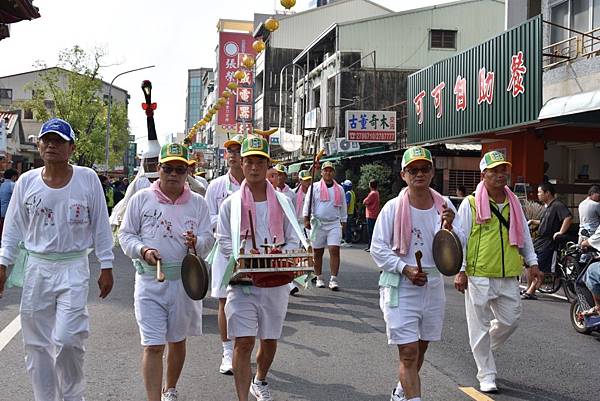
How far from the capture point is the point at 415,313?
476 cm

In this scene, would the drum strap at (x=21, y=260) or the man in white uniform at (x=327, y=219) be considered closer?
the drum strap at (x=21, y=260)

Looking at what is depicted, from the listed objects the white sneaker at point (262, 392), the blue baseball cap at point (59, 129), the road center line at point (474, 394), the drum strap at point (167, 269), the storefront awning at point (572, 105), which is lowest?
the road center line at point (474, 394)

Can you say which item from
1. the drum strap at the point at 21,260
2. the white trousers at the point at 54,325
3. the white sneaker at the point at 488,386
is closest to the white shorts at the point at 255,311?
the white trousers at the point at 54,325

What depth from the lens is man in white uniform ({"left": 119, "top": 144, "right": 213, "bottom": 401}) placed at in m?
4.61

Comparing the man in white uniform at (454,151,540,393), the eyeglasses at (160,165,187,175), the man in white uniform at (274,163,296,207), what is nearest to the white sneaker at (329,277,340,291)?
the man in white uniform at (274,163,296,207)

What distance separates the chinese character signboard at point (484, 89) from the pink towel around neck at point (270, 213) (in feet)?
37.4

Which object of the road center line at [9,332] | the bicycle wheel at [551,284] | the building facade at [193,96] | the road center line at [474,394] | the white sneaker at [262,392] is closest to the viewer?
the white sneaker at [262,392]

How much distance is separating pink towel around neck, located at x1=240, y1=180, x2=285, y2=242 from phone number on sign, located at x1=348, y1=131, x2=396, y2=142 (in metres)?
20.2

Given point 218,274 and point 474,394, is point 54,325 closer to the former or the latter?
point 218,274

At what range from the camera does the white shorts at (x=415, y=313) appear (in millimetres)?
4715

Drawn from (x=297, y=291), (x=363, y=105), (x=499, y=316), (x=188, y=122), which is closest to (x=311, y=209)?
(x=297, y=291)

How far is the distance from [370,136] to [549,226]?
14148 mm

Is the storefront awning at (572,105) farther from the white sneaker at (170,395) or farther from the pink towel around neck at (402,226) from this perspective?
the white sneaker at (170,395)

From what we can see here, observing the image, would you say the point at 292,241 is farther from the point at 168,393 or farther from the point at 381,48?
the point at 381,48
